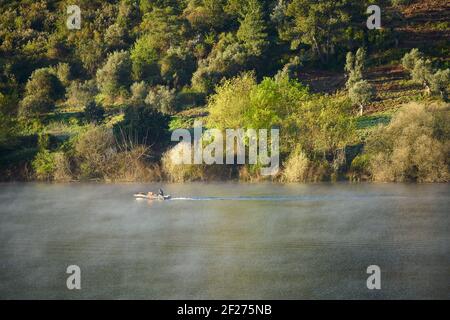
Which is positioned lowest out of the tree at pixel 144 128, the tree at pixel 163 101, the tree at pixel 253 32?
the tree at pixel 144 128

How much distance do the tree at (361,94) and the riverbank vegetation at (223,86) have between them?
0.48 ft

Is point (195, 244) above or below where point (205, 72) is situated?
below

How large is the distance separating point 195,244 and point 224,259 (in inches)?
141

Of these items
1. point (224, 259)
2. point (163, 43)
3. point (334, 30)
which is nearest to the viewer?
point (224, 259)

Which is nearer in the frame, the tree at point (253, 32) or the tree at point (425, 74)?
the tree at point (425, 74)

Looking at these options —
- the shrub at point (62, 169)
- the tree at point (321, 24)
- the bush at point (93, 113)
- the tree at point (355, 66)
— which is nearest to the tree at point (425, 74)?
the tree at point (355, 66)

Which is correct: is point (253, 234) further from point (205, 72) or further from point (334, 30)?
point (334, 30)

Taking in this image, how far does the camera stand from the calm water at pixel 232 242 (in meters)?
31.2

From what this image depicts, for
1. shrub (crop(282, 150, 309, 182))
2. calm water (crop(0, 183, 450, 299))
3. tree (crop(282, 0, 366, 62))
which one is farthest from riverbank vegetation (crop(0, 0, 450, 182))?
calm water (crop(0, 183, 450, 299))

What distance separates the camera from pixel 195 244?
39.0 m

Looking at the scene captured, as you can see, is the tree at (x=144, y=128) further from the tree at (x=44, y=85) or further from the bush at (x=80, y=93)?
the tree at (x=44, y=85)

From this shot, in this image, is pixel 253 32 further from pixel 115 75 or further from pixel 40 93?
pixel 40 93
